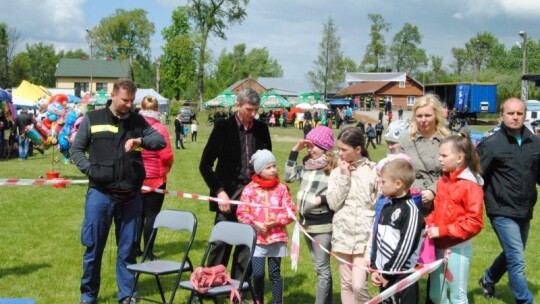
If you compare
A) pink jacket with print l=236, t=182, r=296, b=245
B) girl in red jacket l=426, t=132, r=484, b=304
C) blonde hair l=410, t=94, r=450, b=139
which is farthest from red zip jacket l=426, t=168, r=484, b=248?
pink jacket with print l=236, t=182, r=296, b=245

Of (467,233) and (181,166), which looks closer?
(467,233)

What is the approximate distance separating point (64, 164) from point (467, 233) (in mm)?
16235

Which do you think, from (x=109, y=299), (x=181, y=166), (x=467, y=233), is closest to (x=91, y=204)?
(x=109, y=299)

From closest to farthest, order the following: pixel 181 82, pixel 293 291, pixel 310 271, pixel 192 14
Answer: pixel 293 291
pixel 310 271
pixel 192 14
pixel 181 82

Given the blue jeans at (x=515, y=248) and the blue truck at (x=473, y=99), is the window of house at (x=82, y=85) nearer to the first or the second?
the blue truck at (x=473, y=99)

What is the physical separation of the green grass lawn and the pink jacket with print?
107cm

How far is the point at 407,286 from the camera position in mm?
4207

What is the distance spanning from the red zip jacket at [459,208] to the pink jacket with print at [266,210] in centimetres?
122

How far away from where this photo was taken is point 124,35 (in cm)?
9756

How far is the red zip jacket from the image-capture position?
4.49 metres

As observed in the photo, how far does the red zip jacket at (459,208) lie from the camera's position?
4.49 meters

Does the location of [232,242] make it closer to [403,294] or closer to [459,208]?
[403,294]

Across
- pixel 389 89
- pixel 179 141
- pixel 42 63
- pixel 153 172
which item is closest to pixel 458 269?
pixel 153 172

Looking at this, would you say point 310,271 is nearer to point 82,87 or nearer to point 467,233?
point 467,233
